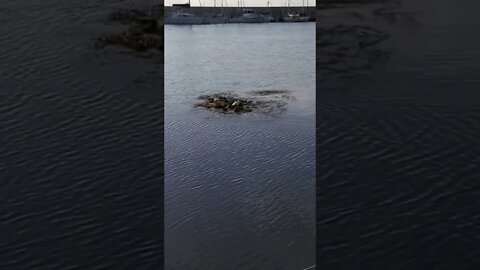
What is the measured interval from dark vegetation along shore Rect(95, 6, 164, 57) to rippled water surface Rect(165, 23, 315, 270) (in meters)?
0.74

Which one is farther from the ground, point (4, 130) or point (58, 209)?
point (4, 130)

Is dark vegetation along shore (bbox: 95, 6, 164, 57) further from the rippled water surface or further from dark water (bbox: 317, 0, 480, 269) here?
dark water (bbox: 317, 0, 480, 269)

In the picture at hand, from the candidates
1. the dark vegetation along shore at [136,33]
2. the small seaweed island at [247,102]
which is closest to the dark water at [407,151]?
the dark vegetation along shore at [136,33]

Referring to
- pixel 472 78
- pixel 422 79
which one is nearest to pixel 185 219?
pixel 422 79

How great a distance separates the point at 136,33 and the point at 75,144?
0.76 m

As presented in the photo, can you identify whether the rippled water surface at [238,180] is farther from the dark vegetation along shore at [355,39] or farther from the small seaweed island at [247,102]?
the dark vegetation along shore at [355,39]

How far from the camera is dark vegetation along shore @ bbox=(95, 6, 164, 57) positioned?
3331 mm

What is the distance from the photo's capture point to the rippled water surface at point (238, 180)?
264cm

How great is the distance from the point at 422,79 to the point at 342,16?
0.68 metres

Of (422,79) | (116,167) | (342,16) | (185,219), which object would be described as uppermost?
(342,16)

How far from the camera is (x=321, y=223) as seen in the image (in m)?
2.66

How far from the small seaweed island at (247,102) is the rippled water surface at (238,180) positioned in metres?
0.11

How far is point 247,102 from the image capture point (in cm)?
560

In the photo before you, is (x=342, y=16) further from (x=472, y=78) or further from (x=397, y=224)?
(x=397, y=224)
